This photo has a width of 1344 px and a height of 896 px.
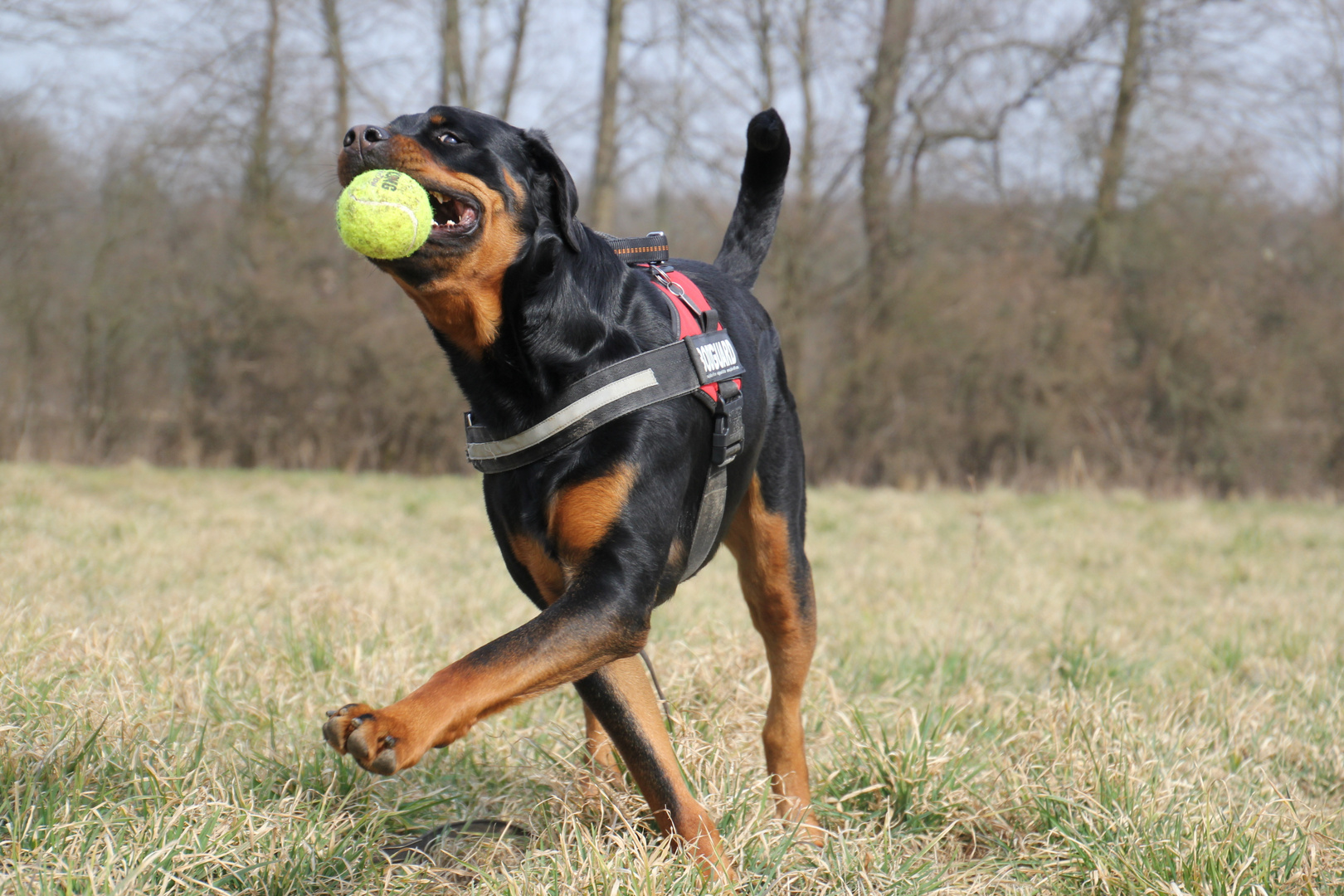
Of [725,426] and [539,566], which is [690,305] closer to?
[725,426]

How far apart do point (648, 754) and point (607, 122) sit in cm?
1360

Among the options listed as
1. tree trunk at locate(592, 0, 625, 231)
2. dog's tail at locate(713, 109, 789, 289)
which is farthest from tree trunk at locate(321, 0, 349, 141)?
dog's tail at locate(713, 109, 789, 289)

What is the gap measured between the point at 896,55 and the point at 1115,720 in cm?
1364

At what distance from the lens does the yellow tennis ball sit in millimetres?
1995

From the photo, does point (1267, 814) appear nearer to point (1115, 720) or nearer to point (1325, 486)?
point (1115, 720)

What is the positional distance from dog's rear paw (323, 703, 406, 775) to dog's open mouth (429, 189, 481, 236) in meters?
1.00

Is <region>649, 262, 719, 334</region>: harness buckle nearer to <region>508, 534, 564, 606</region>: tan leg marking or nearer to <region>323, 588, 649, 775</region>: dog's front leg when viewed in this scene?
<region>508, 534, 564, 606</region>: tan leg marking

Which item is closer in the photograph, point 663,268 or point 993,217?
point 663,268

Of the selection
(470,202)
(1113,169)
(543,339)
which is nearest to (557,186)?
(470,202)

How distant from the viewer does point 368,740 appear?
169 centimetres

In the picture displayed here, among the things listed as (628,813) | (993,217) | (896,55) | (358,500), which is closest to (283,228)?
(358,500)

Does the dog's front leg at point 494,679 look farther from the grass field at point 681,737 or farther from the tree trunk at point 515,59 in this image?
the tree trunk at point 515,59

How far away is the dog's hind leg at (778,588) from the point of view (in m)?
2.88

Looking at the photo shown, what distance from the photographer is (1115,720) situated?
3.13 metres
